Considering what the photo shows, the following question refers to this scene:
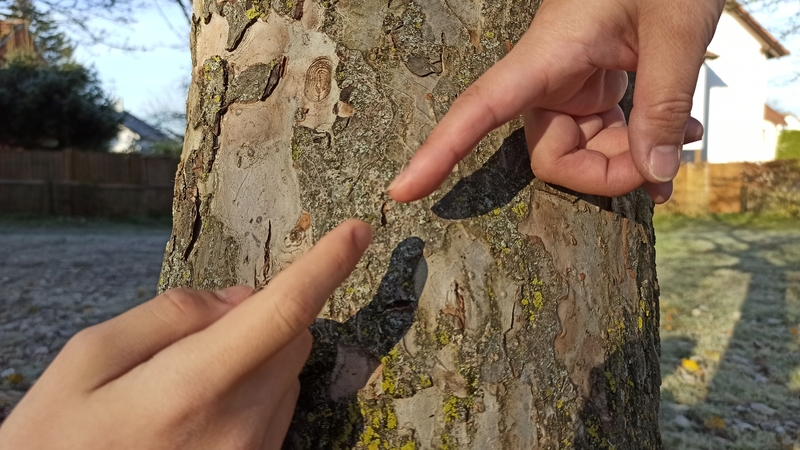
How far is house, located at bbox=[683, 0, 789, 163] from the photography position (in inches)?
866

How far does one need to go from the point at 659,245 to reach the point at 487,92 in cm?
1144

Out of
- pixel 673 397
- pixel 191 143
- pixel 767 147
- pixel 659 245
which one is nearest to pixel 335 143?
pixel 191 143

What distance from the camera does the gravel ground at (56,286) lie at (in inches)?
192

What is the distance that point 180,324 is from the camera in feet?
3.01

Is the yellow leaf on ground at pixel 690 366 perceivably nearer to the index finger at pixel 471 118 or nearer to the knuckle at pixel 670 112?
the knuckle at pixel 670 112

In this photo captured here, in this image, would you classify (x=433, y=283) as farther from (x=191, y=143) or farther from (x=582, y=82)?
(x=191, y=143)

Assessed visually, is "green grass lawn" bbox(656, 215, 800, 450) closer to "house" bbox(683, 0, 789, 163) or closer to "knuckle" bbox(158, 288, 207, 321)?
"knuckle" bbox(158, 288, 207, 321)

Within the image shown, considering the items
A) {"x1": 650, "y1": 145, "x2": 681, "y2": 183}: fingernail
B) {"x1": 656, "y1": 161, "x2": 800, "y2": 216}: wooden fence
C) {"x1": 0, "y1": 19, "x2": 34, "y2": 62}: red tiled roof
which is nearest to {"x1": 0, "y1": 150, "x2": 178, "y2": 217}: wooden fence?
{"x1": 0, "y1": 19, "x2": 34, "y2": 62}: red tiled roof

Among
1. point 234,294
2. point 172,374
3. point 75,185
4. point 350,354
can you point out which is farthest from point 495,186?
point 75,185

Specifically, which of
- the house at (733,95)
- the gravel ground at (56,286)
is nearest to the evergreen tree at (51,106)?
the gravel ground at (56,286)

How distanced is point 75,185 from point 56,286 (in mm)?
9630

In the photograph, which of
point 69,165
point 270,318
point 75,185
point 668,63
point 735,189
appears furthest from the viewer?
point 69,165

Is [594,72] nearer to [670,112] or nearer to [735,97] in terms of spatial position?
[670,112]

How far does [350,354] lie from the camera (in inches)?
44.0
